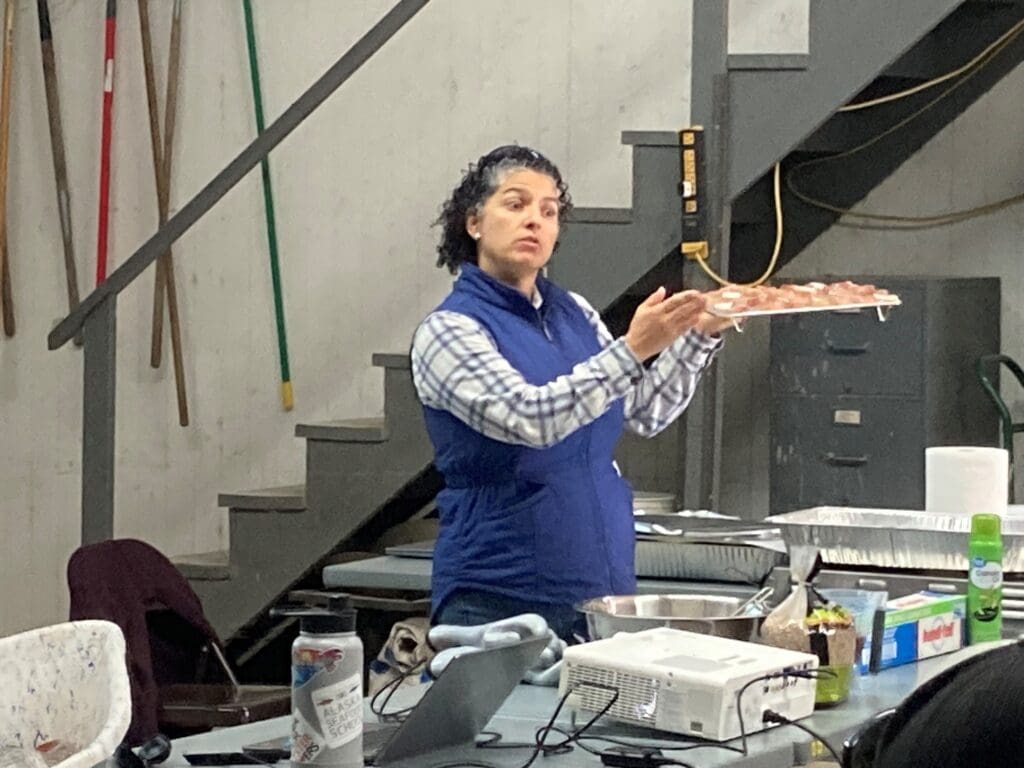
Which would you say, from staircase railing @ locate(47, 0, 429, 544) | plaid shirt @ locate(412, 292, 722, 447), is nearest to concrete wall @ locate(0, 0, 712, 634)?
staircase railing @ locate(47, 0, 429, 544)

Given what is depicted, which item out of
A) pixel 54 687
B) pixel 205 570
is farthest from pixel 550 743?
pixel 205 570

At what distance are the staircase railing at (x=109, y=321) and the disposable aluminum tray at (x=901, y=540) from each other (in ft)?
6.43

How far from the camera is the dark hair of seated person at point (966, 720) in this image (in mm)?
791

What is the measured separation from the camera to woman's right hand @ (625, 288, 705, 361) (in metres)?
2.62

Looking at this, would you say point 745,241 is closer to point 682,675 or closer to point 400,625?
point 400,625

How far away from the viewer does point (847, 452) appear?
466 cm

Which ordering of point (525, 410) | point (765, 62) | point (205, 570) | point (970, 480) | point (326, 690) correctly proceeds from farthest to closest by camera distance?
point (205, 570) < point (765, 62) < point (970, 480) < point (525, 410) < point (326, 690)

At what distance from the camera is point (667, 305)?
2.65m

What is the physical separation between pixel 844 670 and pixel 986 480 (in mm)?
676

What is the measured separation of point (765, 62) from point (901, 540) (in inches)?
74.1

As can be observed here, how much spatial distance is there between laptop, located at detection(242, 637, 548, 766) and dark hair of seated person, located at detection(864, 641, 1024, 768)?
100cm

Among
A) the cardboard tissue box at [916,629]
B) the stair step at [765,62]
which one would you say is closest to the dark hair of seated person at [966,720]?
the cardboard tissue box at [916,629]

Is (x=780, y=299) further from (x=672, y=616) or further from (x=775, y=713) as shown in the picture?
(x=775, y=713)

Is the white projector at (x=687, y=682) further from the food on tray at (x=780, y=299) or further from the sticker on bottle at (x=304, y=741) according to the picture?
the food on tray at (x=780, y=299)
